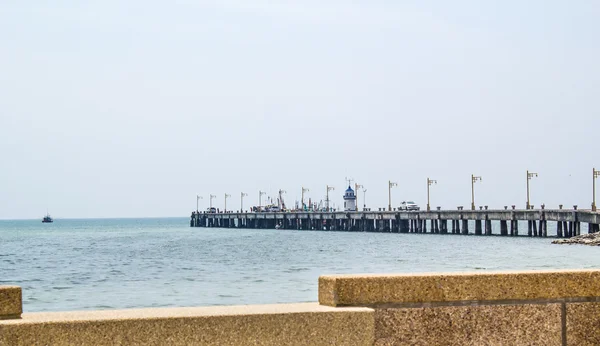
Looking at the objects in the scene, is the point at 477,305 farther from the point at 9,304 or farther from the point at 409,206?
the point at 409,206

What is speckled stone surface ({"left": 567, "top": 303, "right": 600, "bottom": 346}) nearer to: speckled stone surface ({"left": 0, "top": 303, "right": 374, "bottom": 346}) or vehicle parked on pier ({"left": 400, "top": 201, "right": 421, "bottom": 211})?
speckled stone surface ({"left": 0, "top": 303, "right": 374, "bottom": 346})

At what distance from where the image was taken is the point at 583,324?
312 inches

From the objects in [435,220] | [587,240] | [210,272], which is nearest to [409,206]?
[435,220]

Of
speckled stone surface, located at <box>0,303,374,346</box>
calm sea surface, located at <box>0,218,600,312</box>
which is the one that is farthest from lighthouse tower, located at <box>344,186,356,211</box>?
speckled stone surface, located at <box>0,303,374,346</box>

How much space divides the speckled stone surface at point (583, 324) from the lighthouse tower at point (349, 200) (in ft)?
Answer: 557

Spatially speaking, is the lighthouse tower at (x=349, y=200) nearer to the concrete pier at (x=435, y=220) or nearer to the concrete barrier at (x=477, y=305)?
the concrete pier at (x=435, y=220)

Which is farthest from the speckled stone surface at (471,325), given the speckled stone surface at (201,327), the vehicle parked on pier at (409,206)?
the vehicle parked on pier at (409,206)

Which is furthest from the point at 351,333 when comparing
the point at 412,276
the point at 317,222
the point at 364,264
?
the point at 317,222

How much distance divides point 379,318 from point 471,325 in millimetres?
759

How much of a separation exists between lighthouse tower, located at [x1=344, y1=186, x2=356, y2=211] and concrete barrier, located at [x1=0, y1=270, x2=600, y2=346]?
558ft

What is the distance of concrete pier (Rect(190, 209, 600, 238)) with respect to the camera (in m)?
97.8

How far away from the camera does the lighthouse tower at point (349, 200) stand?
177750 mm

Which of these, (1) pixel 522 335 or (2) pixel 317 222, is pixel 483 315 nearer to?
(1) pixel 522 335

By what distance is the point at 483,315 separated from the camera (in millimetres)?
7668
